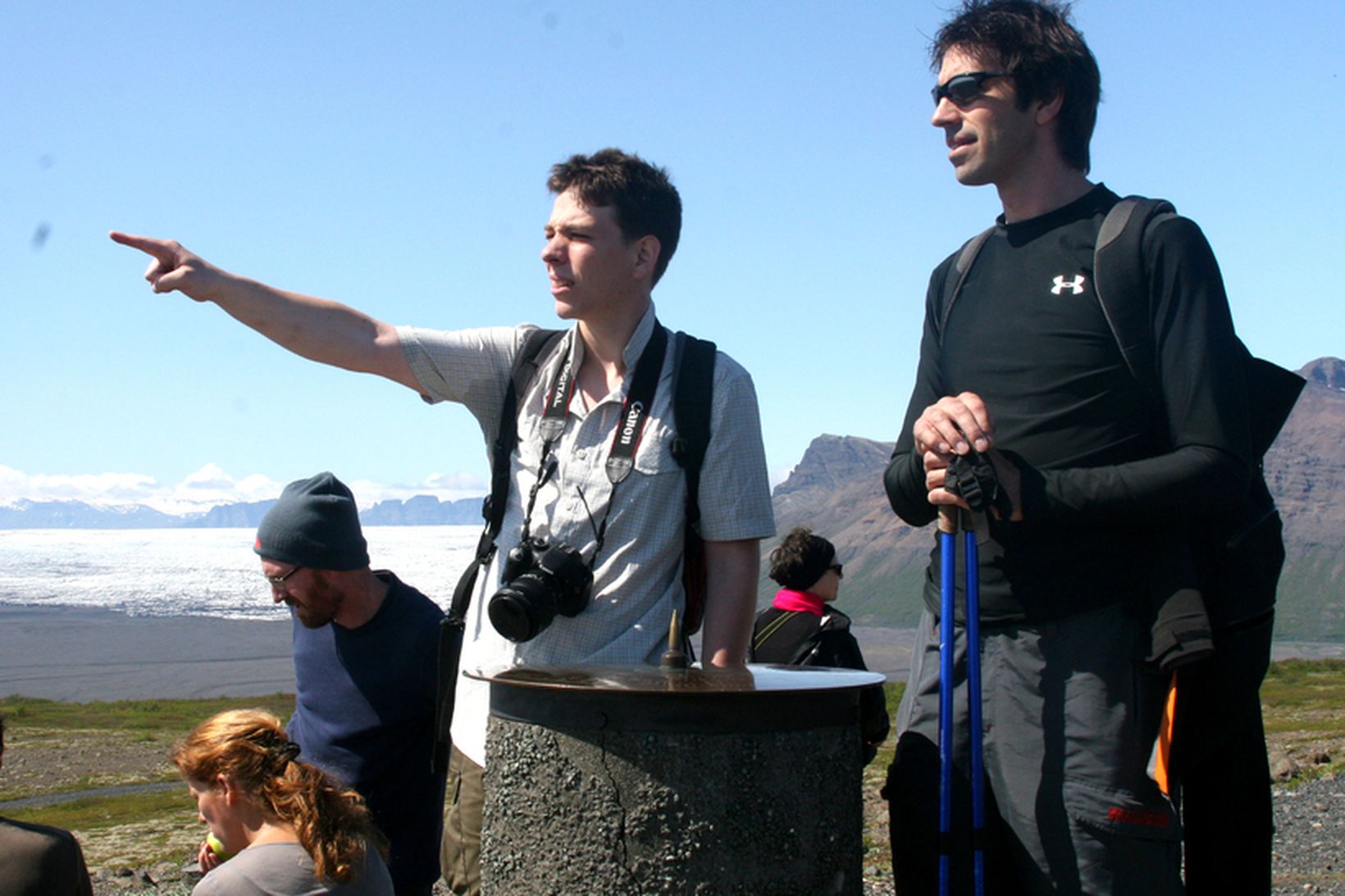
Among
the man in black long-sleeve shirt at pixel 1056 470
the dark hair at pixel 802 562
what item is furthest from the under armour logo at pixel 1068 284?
the dark hair at pixel 802 562

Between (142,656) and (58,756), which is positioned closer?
(58,756)

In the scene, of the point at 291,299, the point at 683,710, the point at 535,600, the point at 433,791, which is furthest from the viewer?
the point at 433,791

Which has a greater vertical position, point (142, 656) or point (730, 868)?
point (730, 868)

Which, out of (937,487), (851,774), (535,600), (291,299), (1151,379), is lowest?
(851,774)

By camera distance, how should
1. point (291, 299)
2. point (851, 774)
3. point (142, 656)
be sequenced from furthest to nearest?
point (142, 656), point (291, 299), point (851, 774)

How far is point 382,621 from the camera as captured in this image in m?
6.17

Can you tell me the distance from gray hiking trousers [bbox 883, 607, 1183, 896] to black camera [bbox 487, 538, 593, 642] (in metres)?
1.20

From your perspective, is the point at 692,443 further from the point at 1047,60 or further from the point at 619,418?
the point at 1047,60

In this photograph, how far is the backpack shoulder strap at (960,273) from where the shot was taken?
166 inches

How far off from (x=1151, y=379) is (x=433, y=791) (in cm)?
367

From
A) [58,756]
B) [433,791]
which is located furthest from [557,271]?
[58,756]

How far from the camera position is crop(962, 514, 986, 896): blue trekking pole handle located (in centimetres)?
368

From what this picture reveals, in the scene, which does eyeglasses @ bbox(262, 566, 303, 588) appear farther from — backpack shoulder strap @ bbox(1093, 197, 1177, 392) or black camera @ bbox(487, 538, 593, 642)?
backpack shoulder strap @ bbox(1093, 197, 1177, 392)

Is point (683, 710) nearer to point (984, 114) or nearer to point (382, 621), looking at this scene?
point (984, 114)
